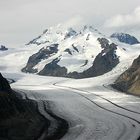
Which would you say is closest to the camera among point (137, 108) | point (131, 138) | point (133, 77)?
point (131, 138)

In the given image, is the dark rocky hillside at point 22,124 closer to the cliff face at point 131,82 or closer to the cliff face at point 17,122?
the cliff face at point 17,122

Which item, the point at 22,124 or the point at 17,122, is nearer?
the point at 22,124

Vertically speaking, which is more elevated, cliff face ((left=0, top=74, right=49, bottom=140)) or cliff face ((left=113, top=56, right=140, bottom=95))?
cliff face ((left=0, top=74, right=49, bottom=140))

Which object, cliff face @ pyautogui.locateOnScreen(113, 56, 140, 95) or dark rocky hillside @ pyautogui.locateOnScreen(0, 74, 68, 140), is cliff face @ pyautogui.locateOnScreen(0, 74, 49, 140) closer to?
dark rocky hillside @ pyautogui.locateOnScreen(0, 74, 68, 140)

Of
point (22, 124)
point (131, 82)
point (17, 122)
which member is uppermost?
point (17, 122)

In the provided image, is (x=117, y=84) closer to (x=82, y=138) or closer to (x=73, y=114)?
(x=73, y=114)

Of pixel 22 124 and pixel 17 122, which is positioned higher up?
pixel 17 122

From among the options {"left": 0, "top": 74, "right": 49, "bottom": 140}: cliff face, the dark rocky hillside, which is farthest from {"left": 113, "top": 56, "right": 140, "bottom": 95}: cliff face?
{"left": 0, "top": 74, "right": 49, "bottom": 140}: cliff face

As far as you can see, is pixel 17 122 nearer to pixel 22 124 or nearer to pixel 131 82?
pixel 22 124

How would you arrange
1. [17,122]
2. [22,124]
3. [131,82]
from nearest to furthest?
[22,124] < [17,122] < [131,82]

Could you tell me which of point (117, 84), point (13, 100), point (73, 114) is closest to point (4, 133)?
point (13, 100)

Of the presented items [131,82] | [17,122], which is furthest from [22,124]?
[131,82]
